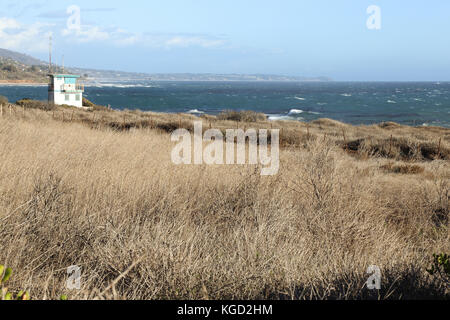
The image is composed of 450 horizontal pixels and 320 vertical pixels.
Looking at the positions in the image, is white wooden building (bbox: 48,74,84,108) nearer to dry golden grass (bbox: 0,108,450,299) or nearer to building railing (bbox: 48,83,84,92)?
building railing (bbox: 48,83,84,92)

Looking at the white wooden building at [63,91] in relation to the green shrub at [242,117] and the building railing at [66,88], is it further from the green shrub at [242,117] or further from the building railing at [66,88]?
the green shrub at [242,117]

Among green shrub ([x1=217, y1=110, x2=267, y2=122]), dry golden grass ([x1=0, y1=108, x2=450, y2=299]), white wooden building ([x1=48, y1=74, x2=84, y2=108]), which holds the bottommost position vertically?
dry golden grass ([x1=0, y1=108, x2=450, y2=299])

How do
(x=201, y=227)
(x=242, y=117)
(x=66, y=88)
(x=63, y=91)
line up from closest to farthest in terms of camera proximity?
(x=201, y=227), (x=242, y=117), (x=63, y=91), (x=66, y=88)

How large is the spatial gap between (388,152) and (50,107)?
28.0 metres

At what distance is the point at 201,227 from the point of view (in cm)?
602

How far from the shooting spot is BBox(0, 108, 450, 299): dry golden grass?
394cm

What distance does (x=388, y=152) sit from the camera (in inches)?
754

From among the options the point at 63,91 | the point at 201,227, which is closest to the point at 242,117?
the point at 63,91

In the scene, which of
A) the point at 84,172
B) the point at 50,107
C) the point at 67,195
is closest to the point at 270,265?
the point at 67,195

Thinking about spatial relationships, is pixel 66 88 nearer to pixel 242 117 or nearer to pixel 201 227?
pixel 242 117

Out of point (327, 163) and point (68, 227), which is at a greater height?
point (327, 163)

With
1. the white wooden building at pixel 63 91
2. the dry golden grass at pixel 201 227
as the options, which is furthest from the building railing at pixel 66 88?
the dry golden grass at pixel 201 227

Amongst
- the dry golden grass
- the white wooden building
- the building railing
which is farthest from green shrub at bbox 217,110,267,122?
the dry golden grass
